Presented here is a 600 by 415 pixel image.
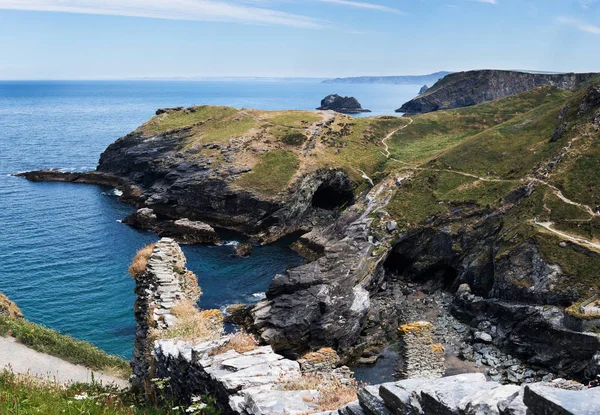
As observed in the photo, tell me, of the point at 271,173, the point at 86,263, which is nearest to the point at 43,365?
the point at 86,263

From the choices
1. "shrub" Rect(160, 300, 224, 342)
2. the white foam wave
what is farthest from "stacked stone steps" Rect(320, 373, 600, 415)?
the white foam wave

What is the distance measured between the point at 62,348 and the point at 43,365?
2043 millimetres

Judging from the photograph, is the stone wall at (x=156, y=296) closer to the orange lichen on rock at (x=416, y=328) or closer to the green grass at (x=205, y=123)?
the orange lichen on rock at (x=416, y=328)

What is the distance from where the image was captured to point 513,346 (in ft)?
153

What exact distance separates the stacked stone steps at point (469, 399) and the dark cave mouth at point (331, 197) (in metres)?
83.6

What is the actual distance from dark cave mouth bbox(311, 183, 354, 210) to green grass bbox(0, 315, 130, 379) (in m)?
65.4

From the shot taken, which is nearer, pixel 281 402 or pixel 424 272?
pixel 281 402

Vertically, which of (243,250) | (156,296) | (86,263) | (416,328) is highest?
(156,296)

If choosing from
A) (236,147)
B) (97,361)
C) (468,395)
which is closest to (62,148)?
(236,147)

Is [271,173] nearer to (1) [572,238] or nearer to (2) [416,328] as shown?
(2) [416,328]

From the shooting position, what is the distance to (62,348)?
33438mm

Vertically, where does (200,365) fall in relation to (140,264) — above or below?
above

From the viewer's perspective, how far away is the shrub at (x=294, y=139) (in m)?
106

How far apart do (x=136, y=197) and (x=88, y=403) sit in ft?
303
